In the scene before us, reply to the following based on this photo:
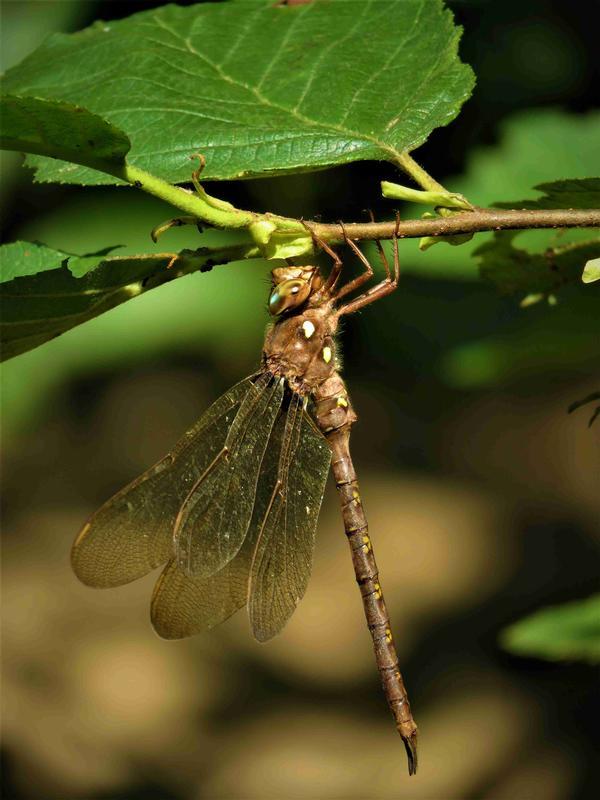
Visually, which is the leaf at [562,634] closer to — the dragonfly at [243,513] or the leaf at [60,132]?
the dragonfly at [243,513]

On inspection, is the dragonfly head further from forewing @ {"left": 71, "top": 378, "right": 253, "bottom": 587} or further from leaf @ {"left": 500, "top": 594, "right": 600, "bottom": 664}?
leaf @ {"left": 500, "top": 594, "right": 600, "bottom": 664}

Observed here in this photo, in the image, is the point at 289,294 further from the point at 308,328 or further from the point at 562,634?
the point at 562,634

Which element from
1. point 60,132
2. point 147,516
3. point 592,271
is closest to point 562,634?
point 147,516

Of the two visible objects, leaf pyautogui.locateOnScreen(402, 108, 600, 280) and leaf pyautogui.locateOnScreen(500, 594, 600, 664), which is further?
leaf pyautogui.locateOnScreen(402, 108, 600, 280)

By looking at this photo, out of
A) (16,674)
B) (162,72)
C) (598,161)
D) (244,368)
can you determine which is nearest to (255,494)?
(162,72)

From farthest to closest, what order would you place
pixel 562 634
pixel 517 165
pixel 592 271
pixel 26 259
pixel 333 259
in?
pixel 517 165
pixel 562 634
pixel 333 259
pixel 26 259
pixel 592 271

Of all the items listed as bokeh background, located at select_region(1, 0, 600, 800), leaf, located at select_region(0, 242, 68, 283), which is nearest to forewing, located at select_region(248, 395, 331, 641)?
leaf, located at select_region(0, 242, 68, 283)

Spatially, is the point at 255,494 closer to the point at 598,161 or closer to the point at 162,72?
the point at 162,72
